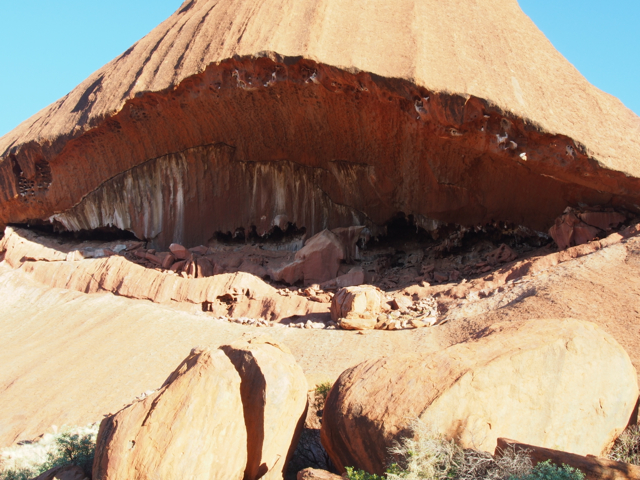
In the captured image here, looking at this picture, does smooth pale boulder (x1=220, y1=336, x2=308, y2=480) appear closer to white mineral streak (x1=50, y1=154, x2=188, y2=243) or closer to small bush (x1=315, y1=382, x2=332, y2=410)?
small bush (x1=315, y1=382, x2=332, y2=410)

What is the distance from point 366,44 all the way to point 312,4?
4.98 ft

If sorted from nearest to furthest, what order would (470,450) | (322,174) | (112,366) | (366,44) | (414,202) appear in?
(470,450), (112,366), (366,44), (414,202), (322,174)

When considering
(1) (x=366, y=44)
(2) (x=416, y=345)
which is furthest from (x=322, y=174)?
(2) (x=416, y=345)

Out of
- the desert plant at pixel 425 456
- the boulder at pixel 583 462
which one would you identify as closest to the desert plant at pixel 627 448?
the boulder at pixel 583 462

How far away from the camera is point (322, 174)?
36.3 feet

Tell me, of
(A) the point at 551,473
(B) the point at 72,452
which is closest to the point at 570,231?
(A) the point at 551,473

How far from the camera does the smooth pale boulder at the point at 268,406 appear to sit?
4188mm

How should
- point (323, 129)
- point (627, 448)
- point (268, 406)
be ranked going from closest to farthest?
1. point (268, 406)
2. point (627, 448)
3. point (323, 129)

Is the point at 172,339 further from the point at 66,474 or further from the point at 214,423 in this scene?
the point at 214,423

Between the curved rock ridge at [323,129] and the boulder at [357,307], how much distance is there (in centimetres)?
257

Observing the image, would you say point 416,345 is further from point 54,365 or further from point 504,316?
point 54,365

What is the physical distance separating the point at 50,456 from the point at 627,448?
4.99m

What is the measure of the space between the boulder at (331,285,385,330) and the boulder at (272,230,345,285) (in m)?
1.62

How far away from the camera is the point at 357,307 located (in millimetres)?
8281
